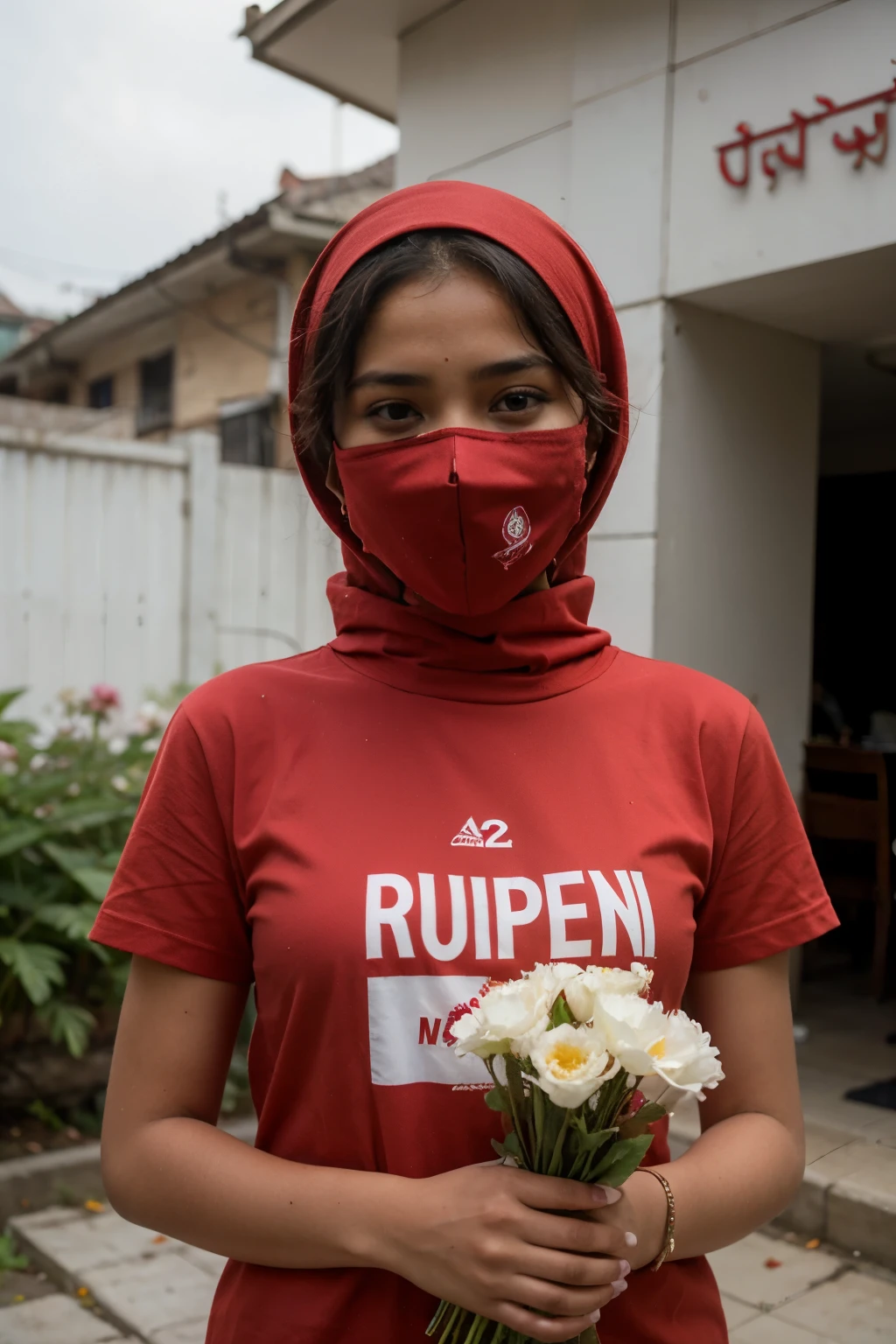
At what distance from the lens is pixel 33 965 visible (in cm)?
350

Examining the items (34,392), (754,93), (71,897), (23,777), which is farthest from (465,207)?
(34,392)

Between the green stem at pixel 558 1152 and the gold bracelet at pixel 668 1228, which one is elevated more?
the green stem at pixel 558 1152

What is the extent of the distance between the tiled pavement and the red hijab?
242cm

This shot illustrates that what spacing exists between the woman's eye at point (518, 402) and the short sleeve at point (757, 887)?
46cm

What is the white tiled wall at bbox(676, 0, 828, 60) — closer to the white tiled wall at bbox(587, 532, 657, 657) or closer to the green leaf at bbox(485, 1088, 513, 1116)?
the white tiled wall at bbox(587, 532, 657, 657)

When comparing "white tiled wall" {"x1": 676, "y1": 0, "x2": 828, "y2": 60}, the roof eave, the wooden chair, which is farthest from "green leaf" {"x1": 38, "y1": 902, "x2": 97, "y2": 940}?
the roof eave

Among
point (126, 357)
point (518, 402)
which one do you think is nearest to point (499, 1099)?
point (518, 402)

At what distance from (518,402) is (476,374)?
70 mm

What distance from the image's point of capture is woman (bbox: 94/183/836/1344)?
112 centimetres

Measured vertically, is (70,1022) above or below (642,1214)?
below

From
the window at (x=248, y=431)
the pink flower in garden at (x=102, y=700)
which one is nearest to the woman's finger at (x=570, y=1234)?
the pink flower in garden at (x=102, y=700)

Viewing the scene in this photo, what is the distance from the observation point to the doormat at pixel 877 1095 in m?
4.02

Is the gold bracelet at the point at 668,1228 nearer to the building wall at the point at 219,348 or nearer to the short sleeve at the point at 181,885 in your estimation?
the short sleeve at the point at 181,885

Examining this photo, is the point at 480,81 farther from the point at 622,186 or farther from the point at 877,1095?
the point at 877,1095
